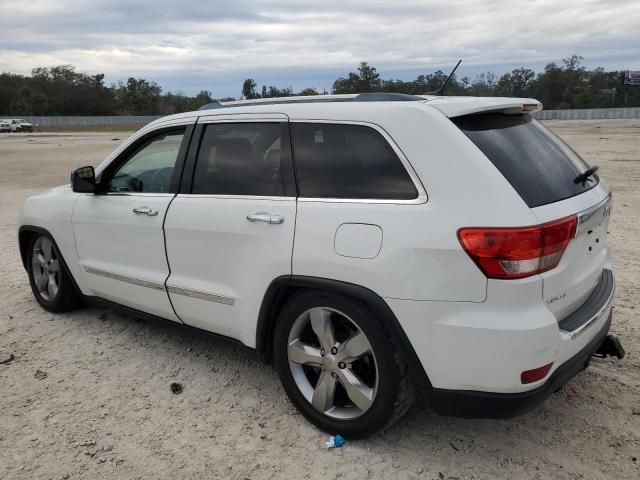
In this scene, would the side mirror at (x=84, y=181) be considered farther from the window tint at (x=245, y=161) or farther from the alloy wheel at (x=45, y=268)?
the window tint at (x=245, y=161)

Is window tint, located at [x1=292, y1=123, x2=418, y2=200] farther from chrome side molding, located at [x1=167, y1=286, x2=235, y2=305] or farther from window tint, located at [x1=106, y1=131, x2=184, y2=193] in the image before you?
window tint, located at [x1=106, y1=131, x2=184, y2=193]

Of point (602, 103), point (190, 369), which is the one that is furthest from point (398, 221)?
point (602, 103)

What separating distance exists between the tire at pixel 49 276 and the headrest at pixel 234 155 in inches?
78.1

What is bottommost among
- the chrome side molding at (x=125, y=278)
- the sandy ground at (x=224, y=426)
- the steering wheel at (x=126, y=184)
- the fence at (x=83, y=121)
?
the fence at (x=83, y=121)

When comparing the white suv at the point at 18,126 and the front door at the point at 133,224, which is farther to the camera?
the white suv at the point at 18,126

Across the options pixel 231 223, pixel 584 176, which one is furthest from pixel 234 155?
pixel 584 176

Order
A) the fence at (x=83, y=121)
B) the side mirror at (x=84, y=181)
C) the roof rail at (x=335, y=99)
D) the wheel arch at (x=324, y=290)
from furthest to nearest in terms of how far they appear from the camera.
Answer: the fence at (x=83, y=121), the side mirror at (x=84, y=181), the roof rail at (x=335, y=99), the wheel arch at (x=324, y=290)

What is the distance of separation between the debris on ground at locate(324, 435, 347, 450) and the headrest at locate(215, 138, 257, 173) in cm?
159

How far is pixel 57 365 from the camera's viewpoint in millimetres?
3984

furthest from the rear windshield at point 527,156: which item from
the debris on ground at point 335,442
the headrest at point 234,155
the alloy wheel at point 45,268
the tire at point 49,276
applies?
the alloy wheel at point 45,268

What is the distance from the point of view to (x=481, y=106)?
2734mm

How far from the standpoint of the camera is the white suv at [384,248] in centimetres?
241

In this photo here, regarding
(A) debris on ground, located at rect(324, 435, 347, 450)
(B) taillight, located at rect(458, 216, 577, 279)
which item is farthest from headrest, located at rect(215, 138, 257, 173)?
(A) debris on ground, located at rect(324, 435, 347, 450)

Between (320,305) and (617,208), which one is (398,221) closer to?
(320,305)
